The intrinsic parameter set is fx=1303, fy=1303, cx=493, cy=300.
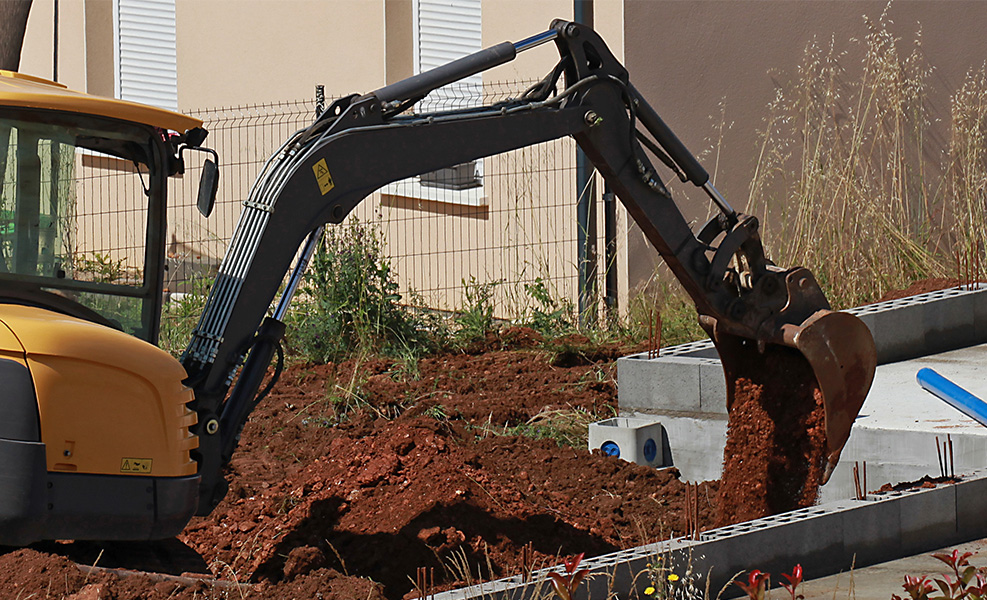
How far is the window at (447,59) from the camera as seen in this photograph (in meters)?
13.3

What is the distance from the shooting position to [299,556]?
5.84 metres

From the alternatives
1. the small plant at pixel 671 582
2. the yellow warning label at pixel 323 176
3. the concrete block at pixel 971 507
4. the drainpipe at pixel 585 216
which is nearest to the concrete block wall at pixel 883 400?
the concrete block at pixel 971 507

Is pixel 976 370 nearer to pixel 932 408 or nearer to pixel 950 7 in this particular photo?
pixel 932 408

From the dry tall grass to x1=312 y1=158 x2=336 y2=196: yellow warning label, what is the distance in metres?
6.21

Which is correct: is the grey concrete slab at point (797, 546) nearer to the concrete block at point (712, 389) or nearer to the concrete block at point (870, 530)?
the concrete block at point (870, 530)

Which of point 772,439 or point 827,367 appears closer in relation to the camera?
point 827,367

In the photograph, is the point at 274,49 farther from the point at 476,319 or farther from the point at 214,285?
the point at 214,285

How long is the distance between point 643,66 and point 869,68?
205 cm

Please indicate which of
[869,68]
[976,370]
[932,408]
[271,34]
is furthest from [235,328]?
[271,34]

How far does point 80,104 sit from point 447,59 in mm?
8791

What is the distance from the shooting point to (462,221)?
13.1 meters

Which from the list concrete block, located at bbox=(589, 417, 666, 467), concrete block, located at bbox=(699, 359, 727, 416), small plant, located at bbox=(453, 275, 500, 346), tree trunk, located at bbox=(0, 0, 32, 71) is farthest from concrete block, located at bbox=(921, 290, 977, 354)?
tree trunk, located at bbox=(0, 0, 32, 71)

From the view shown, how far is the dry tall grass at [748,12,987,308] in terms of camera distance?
11.0 m

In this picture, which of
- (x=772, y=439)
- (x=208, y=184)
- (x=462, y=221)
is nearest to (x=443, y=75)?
(x=208, y=184)
